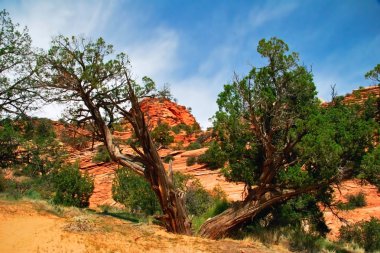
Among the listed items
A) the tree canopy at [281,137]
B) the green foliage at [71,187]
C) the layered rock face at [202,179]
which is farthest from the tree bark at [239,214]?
the green foliage at [71,187]

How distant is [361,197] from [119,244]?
987 inches

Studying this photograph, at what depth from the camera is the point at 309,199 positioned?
15750 mm

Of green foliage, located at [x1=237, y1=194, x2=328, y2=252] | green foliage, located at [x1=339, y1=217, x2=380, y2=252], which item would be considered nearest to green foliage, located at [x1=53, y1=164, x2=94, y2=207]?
green foliage, located at [x1=237, y1=194, x2=328, y2=252]

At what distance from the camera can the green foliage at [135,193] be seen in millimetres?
26528

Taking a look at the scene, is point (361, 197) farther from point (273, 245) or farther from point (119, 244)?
point (119, 244)

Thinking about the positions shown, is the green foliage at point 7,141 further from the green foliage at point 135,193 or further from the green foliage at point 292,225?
the green foliage at point 135,193

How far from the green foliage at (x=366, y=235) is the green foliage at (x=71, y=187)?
850 inches

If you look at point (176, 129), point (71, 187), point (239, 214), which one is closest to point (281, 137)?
point (239, 214)

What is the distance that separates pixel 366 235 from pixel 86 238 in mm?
14306

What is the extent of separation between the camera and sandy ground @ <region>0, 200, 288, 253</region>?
30.8ft

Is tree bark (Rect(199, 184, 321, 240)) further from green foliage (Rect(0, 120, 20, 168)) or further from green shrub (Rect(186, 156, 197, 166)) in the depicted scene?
green shrub (Rect(186, 156, 197, 166))

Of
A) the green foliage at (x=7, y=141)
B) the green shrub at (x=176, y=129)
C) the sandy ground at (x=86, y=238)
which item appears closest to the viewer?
the sandy ground at (x=86, y=238)

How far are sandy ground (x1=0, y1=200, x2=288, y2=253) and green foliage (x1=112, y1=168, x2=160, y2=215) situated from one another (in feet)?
44.9

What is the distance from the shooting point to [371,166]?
11914 millimetres
